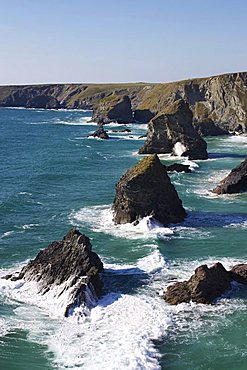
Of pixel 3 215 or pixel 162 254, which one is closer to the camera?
pixel 162 254

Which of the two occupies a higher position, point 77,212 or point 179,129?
point 179,129

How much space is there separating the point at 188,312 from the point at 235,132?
11774 cm

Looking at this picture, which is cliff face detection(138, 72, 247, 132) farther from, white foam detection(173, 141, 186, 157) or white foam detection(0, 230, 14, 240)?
white foam detection(0, 230, 14, 240)

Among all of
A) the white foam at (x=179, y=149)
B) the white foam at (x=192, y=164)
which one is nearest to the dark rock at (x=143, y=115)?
the white foam at (x=179, y=149)

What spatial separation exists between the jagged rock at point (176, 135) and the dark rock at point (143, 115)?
8050 centimetres

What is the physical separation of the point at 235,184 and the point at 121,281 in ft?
103

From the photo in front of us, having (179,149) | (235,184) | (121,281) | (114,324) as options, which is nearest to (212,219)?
(235,184)

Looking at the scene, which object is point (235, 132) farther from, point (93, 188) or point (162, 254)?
point (162, 254)

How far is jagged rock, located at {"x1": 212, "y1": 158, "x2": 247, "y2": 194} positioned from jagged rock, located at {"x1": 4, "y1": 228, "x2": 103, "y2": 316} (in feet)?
97.8

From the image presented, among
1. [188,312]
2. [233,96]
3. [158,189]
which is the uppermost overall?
[233,96]

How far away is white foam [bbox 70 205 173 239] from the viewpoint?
47.6m

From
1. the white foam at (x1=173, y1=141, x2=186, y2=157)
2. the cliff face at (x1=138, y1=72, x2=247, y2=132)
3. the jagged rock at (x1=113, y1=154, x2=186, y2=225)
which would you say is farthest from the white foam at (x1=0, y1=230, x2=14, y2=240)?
the cliff face at (x1=138, y1=72, x2=247, y2=132)

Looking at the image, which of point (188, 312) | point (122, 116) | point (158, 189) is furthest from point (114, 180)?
point (122, 116)

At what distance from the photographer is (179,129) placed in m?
100
